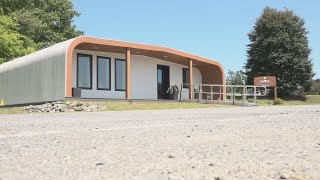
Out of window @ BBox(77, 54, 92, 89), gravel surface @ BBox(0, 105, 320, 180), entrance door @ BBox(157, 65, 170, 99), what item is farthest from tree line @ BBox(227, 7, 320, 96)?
gravel surface @ BBox(0, 105, 320, 180)

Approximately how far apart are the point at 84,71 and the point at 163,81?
7199 mm

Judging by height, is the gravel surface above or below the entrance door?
below

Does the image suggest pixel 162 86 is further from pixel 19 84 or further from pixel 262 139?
pixel 262 139

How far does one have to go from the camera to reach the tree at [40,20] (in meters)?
45.2

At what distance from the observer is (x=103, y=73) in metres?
28.1

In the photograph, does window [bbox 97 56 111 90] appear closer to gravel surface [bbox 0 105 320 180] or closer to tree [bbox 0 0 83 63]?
tree [bbox 0 0 83 63]

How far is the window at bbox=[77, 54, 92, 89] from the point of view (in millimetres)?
26703

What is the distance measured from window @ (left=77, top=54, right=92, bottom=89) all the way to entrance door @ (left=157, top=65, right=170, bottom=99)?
245 inches

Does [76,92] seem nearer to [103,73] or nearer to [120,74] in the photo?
[103,73]

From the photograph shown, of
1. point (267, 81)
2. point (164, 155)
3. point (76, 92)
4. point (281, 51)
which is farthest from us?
point (281, 51)

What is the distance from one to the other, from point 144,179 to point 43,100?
2158cm

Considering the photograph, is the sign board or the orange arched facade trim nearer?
the orange arched facade trim

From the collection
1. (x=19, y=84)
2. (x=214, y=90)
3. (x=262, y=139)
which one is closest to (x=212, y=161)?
(x=262, y=139)

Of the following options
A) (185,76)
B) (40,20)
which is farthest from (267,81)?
(40,20)
